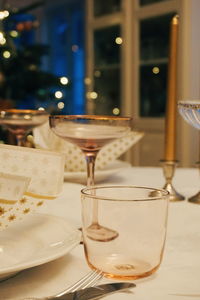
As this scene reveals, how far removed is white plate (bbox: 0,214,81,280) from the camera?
0.48 metres

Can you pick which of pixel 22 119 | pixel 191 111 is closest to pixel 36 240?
pixel 191 111

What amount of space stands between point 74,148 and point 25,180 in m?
0.52

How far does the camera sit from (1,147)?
1.99ft

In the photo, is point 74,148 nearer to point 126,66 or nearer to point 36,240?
point 36,240

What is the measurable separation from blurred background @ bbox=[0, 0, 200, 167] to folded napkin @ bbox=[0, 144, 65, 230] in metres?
1.86

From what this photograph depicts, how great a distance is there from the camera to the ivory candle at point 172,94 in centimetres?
92

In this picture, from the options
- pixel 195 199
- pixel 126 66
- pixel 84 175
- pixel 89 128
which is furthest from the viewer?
pixel 126 66

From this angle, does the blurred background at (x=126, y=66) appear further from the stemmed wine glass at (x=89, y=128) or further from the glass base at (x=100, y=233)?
the glass base at (x=100, y=233)

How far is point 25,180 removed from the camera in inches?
20.4

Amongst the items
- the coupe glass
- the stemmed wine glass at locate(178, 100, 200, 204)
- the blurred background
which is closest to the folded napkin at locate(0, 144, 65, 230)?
the stemmed wine glass at locate(178, 100, 200, 204)

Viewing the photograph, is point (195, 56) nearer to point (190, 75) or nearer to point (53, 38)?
point (190, 75)

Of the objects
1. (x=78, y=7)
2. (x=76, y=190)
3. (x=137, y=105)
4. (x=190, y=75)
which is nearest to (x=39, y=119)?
(x=76, y=190)

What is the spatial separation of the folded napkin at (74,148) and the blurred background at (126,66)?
56.1 inches

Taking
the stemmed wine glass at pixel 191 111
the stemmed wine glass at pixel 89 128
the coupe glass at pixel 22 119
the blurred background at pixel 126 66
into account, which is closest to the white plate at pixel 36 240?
the stemmed wine glass at pixel 89 128
